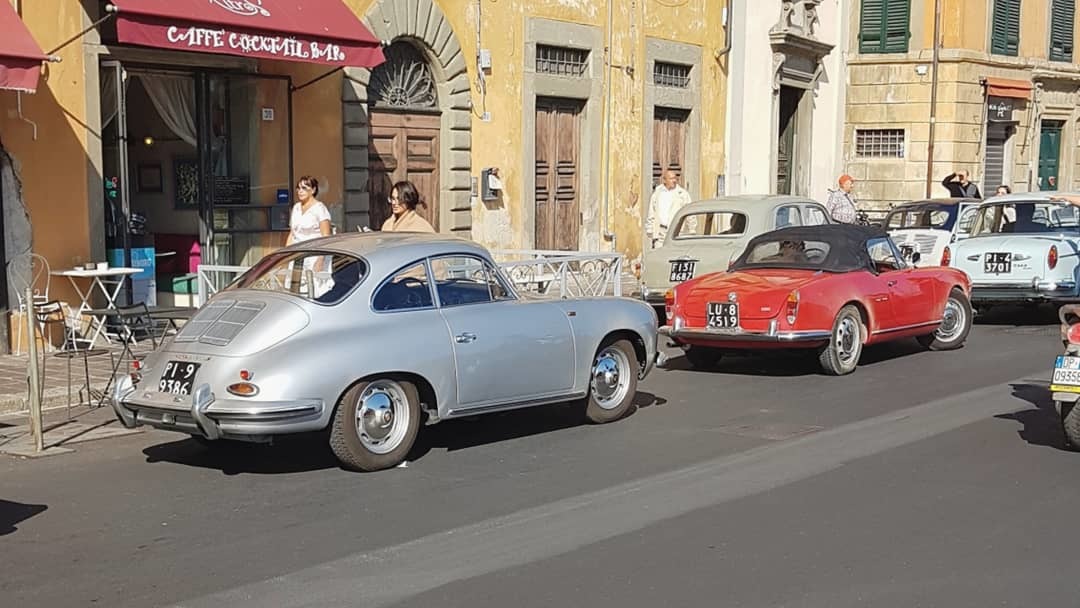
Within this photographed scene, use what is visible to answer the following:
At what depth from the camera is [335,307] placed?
8.17m

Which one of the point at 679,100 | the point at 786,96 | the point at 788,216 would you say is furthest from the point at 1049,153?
the point at 788,216

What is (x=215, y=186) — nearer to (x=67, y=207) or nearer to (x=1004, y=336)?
(x=67, y=207)

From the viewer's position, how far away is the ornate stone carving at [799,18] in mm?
24594

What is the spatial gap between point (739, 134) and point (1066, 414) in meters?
16.2

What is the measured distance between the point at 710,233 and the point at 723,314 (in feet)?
15.0

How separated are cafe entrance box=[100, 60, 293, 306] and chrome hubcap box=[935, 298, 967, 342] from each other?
7.86 m

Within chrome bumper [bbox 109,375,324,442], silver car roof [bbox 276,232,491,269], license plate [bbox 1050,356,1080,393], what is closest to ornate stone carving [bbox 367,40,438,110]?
silver car roof [bbox 276,232,491,269]

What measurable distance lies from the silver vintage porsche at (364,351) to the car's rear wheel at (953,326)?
5.71 metres

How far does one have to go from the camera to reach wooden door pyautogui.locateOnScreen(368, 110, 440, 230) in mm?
16891

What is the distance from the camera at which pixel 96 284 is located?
1332 centimetres

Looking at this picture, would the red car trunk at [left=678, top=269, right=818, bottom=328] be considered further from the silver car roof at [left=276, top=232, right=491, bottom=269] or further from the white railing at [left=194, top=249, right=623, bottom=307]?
the silver car roof at [left=276, top=232, right=491, bottom=269]

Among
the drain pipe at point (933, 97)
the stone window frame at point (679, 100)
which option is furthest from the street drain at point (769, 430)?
the drain pipe at point (933, 97)

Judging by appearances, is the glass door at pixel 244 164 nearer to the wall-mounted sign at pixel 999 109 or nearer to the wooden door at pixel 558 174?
the wooden door at pixel 558 174

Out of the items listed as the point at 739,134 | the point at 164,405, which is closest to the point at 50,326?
the point at 164,405
